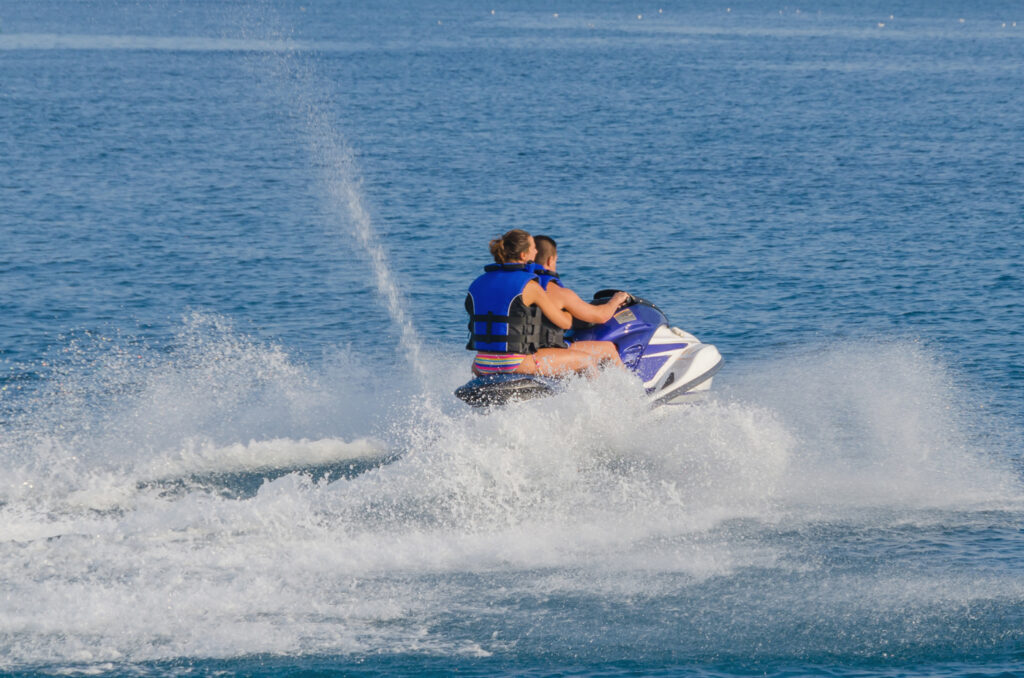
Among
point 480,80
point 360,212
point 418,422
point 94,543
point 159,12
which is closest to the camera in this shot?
point 94,543

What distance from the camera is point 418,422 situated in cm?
1053

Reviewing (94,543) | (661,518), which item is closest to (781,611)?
(661,518)

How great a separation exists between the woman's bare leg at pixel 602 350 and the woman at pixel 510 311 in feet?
1.36

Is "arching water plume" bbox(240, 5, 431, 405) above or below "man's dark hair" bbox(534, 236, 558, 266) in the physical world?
above

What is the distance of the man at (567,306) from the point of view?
9258 mm

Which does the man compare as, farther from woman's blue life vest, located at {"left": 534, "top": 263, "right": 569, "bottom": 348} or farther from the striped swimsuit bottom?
the striped swimsuit bottom

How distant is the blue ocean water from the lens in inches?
273

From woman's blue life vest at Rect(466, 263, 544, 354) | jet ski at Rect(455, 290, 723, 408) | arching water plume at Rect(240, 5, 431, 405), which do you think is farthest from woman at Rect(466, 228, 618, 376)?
arching water plume at Rect(240, 5, 431, 405)

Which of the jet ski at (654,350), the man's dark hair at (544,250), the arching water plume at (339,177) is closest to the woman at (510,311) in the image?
the man's dark hair at (544,250)

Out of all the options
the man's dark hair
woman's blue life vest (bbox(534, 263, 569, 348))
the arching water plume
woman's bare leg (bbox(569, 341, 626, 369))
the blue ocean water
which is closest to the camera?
the blue ocean water

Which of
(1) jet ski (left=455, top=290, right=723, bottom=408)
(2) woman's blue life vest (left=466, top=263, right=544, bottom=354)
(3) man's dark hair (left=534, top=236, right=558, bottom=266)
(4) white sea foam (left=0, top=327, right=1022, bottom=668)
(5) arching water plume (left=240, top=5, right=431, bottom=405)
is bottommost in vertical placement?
(4) white sea foam (left=0, top=327, right=1022, bottom=668)

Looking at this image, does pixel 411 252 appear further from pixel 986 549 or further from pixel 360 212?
pixel 986 549

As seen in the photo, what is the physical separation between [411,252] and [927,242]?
861 centimetres

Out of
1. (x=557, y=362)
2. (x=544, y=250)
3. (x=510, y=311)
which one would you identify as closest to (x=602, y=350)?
(x=557, y=362)
